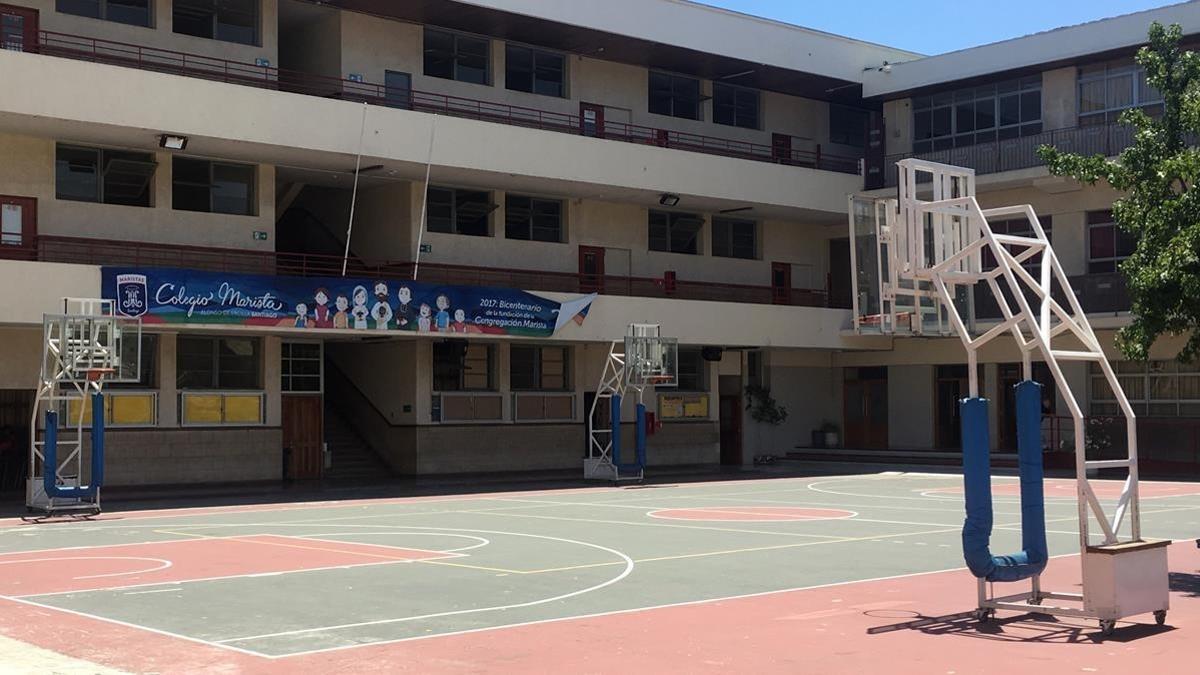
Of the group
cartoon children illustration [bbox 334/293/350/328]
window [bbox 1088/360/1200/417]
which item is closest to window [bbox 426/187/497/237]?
cartoon children illustration [bbox 334/293/350/328]

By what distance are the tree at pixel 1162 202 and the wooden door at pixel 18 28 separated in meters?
25.0

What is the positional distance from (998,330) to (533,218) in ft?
99.4

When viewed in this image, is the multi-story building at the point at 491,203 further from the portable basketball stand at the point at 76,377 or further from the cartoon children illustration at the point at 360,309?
the portable basketball stand at the point at 76,377

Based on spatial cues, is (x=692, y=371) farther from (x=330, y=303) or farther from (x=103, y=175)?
(x=103, y=175)

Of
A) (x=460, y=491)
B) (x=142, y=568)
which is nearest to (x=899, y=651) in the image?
(x=142, y=568)

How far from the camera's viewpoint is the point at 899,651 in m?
11.5

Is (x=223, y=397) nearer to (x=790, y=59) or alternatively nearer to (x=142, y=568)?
(x=142, y=568)

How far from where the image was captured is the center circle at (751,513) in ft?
85.4

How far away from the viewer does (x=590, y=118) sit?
147 ft

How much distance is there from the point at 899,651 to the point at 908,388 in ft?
127

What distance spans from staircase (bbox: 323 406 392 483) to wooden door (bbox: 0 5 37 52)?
13.7 m

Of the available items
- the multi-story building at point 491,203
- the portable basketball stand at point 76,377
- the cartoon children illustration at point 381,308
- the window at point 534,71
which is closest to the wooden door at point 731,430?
the multi-story building at point 491,203

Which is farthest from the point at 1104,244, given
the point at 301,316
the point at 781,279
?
the point at 301,316

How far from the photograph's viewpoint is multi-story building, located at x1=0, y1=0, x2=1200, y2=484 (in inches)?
1315
